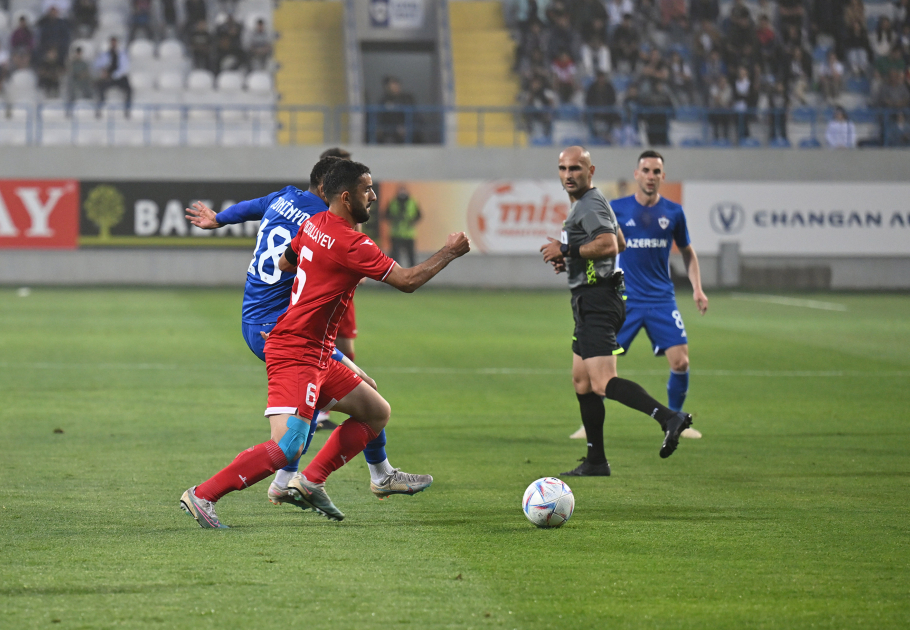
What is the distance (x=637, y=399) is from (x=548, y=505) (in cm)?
156

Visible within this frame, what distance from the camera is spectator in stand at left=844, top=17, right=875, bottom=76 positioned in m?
33.8

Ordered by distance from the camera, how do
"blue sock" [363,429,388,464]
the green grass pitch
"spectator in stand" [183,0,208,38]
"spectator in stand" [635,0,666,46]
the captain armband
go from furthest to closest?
"spectator in stand" [635,0,666,46] → "spectator in stand" [183,0,208,38] → "blue sock" [363,429,388,464] → the captain armband → the green grass pitch

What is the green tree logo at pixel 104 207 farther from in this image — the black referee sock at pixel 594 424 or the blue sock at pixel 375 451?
the blue sock at pixel 375 451

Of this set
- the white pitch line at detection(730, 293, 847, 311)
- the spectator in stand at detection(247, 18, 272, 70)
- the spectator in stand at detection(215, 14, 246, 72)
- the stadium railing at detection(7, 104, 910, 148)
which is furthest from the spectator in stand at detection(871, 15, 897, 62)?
the spectator in stand at detection(215, 14, 246, 72)

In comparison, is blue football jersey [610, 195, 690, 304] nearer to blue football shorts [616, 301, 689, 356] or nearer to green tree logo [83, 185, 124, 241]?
blue football shorts [616, 301, 689, 356]

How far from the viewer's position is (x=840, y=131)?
3148 cm

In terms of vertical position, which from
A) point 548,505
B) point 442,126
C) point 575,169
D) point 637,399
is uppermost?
point 442,126

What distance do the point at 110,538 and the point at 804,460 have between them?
15.5 ft

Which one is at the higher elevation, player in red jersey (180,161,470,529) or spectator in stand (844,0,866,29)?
spectator in stand (844,0,866,29)

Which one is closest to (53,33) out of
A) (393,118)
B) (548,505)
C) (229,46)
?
(229,46)

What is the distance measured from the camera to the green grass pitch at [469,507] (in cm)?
448

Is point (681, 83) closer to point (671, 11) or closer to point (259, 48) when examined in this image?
point (671, 11)

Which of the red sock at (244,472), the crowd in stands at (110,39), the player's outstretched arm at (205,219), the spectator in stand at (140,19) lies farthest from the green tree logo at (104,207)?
the red sock at (244,472)

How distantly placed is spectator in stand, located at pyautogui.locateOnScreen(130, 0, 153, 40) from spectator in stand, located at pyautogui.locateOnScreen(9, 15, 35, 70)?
2714 mm
